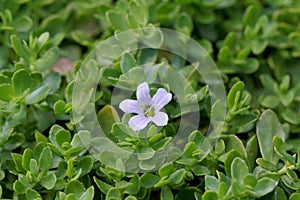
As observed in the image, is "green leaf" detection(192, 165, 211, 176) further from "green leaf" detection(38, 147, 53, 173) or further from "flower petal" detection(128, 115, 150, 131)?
"green leaf" detection(38, 147, 53, 173)

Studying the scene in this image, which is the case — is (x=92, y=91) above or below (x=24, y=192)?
above

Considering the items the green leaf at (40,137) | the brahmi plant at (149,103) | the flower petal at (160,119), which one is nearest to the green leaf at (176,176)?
the brahmi plant at (149,103)

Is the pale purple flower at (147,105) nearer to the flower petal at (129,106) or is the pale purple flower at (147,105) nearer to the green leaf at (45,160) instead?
the flower petal at (129,106)

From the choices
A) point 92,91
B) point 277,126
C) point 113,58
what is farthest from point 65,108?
point 277,126

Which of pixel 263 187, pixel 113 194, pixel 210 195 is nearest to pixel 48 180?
pixel 113 194

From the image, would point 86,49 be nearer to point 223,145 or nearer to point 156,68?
point 156,68
